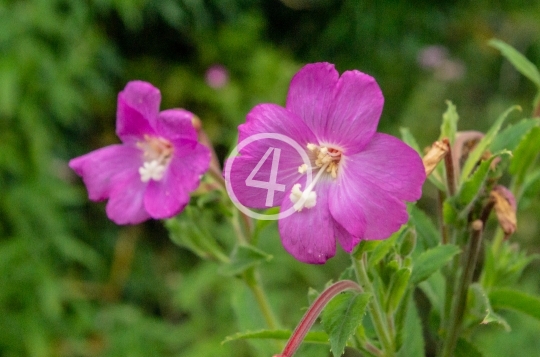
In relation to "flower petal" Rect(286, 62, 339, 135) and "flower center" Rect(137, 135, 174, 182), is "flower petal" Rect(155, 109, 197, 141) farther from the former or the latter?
"flower petal" Rect(286, 62, 339, 135)

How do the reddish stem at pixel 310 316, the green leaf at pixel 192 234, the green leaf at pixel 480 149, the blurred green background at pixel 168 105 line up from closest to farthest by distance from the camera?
the reddish stem at pixel 310 316, the green leaf at pixel 480 149, the green leaf at pixel 192 234, the blurred green background at pixel 168 105

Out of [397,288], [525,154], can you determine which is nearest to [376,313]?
[397,288]

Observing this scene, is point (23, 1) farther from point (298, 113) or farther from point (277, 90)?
point (298, 113)

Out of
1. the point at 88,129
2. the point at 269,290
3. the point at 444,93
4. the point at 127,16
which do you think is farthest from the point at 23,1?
the point at 444,93

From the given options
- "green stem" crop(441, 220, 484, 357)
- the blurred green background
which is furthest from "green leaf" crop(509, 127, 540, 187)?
the blurred green background

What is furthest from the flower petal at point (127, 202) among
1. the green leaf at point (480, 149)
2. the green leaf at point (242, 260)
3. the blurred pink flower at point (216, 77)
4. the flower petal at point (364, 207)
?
the blurred pink flower at point (216, 77)

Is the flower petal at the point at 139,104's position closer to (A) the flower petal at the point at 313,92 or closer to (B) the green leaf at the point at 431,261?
(A) the flower petal at the point at 313,92
